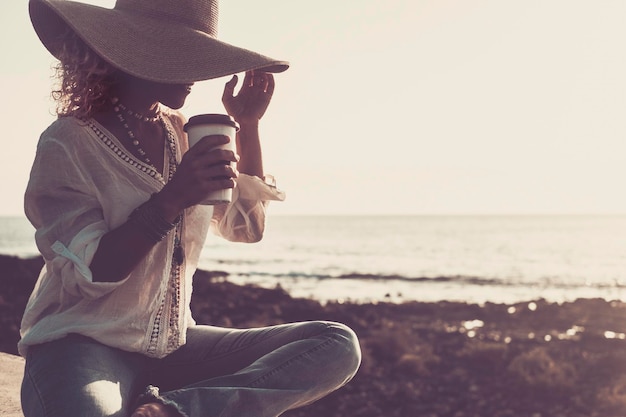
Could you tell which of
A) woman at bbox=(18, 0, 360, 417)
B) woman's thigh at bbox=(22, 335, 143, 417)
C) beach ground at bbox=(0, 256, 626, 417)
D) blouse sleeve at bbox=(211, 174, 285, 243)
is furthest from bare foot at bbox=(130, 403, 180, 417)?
beach ground at bbox=(0, 256, 626, 417)

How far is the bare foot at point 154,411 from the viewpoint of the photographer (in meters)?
2.61

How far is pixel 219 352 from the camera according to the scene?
3.28 m

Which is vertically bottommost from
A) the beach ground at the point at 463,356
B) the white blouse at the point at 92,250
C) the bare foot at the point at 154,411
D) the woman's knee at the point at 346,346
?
the beach ground at the point at 463,356

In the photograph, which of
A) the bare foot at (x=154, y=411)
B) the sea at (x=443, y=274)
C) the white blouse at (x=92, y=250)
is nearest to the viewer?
the bare foot at (x=154, y=411)

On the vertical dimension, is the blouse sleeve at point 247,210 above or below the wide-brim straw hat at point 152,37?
below

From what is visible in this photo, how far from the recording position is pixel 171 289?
10.3ft

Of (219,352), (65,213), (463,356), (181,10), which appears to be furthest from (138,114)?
(463,356)

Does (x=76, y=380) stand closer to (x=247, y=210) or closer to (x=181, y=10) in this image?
(x=247, y=210)

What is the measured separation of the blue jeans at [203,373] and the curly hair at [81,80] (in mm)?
895

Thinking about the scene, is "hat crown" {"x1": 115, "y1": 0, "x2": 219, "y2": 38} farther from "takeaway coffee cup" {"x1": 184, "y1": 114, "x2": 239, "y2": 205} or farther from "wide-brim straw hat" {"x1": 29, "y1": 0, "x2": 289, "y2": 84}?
"takeaway coffee cup" {"x1": 184, "y1": 114, "x2": 239, "y2": 205}

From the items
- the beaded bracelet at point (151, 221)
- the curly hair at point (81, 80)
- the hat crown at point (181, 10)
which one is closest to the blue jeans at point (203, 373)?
the beaded bracelet at point (151, 221)

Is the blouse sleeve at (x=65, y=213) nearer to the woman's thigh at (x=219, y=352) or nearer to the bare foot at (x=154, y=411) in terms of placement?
the bare foot at (x=154, y=411)

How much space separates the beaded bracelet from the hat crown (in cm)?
82

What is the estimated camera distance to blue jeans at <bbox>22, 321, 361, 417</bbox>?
2727 mm
